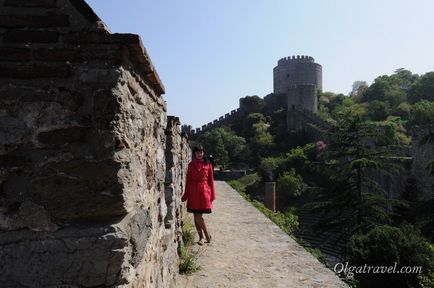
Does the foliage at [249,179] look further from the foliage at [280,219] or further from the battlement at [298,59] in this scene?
the battlement at [298,59]

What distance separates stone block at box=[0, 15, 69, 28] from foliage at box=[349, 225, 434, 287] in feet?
28.3

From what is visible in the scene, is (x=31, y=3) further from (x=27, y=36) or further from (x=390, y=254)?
(x=390, y=254)

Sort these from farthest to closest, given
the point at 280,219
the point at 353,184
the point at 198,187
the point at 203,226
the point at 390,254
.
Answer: the point at 353,184
the point at 280,219
the point at 390,254
the point at 203,226
the point at 198,187

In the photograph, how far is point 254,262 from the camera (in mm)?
5527

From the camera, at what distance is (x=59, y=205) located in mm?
1980

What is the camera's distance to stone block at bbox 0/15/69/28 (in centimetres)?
200

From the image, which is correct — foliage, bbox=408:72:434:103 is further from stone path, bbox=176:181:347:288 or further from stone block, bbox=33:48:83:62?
stone block, bbox=33:48:83:62

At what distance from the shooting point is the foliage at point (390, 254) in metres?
8.85

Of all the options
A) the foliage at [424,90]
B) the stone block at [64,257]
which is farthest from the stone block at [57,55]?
the foliage at [424,90]

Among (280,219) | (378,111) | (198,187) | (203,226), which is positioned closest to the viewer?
(198,187)

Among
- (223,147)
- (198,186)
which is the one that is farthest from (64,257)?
(223,147)

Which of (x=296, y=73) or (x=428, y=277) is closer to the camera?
(x=428, y=277)

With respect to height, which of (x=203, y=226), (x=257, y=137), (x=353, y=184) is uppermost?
(x=257, y=137)

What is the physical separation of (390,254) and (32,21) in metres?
8.90
